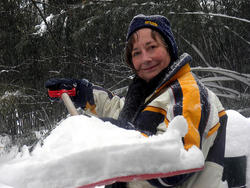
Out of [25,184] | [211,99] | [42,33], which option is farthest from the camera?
[42,33]

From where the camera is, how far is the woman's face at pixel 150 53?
144 centimetres

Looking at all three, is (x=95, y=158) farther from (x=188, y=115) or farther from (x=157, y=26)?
(x=157, y=26)

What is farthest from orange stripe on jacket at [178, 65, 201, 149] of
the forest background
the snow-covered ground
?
the forest background

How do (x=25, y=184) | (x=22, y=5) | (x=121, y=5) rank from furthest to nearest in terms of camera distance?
(x=22, y=5) → (x=121, y=5) → (x=25, y=184)

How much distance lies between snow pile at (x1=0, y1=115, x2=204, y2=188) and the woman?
0.19m

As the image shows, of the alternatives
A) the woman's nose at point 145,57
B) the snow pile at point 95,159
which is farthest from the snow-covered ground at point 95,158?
the woman's nose at point 145,57

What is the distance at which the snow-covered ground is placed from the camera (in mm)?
586

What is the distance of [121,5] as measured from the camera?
5.57 metres

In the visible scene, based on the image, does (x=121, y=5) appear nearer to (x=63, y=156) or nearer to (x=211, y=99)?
(x=211, y=99)

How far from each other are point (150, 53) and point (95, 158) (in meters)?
0.96

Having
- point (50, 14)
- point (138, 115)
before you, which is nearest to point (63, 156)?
point (138, 115)

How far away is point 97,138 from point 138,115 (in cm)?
60

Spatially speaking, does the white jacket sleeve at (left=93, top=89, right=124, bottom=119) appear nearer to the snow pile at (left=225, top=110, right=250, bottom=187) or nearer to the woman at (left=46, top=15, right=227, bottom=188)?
the woman at (left=46, top=15, right=227, bottom=188)

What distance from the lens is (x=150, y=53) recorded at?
4.75 feet
